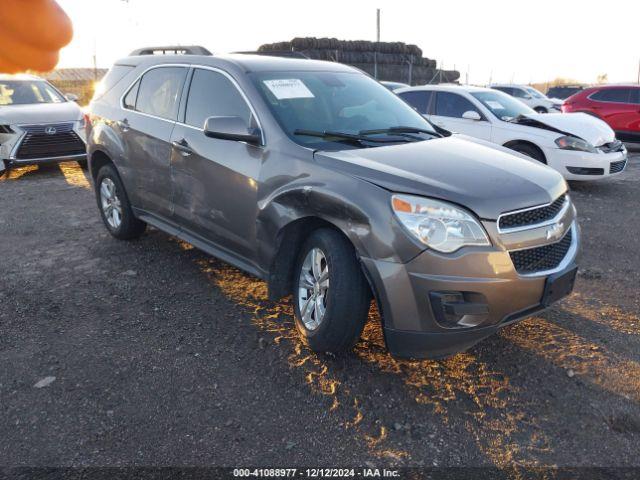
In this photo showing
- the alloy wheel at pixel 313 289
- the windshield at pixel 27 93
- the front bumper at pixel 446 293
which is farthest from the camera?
the windshield at pixel 27 93

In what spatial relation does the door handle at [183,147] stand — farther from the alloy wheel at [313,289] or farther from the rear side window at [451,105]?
the rear side window at [451,105]

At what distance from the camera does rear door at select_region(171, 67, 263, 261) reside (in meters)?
3.54

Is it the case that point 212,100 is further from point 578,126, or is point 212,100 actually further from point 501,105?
point 578,126

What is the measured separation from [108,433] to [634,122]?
42.6 feet

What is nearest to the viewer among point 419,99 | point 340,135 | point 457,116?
point 340,135

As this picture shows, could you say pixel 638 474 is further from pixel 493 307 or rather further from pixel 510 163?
pixel 510 163

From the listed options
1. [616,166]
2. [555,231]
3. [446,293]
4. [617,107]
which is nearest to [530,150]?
[616,166]

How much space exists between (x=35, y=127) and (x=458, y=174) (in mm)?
8057

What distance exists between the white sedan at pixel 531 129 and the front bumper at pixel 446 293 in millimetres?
5746

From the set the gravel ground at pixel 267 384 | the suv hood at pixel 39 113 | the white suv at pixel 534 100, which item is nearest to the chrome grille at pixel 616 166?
the gravel ground at pixel 267 384

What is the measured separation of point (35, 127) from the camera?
8.85 meters

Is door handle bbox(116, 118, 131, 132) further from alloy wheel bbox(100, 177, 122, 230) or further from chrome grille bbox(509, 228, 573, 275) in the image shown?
chrome grille bbox(509, 228, 573, 275)

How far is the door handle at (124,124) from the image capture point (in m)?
4.76

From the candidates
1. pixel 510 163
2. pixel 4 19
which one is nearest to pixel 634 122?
pixel 510 163
